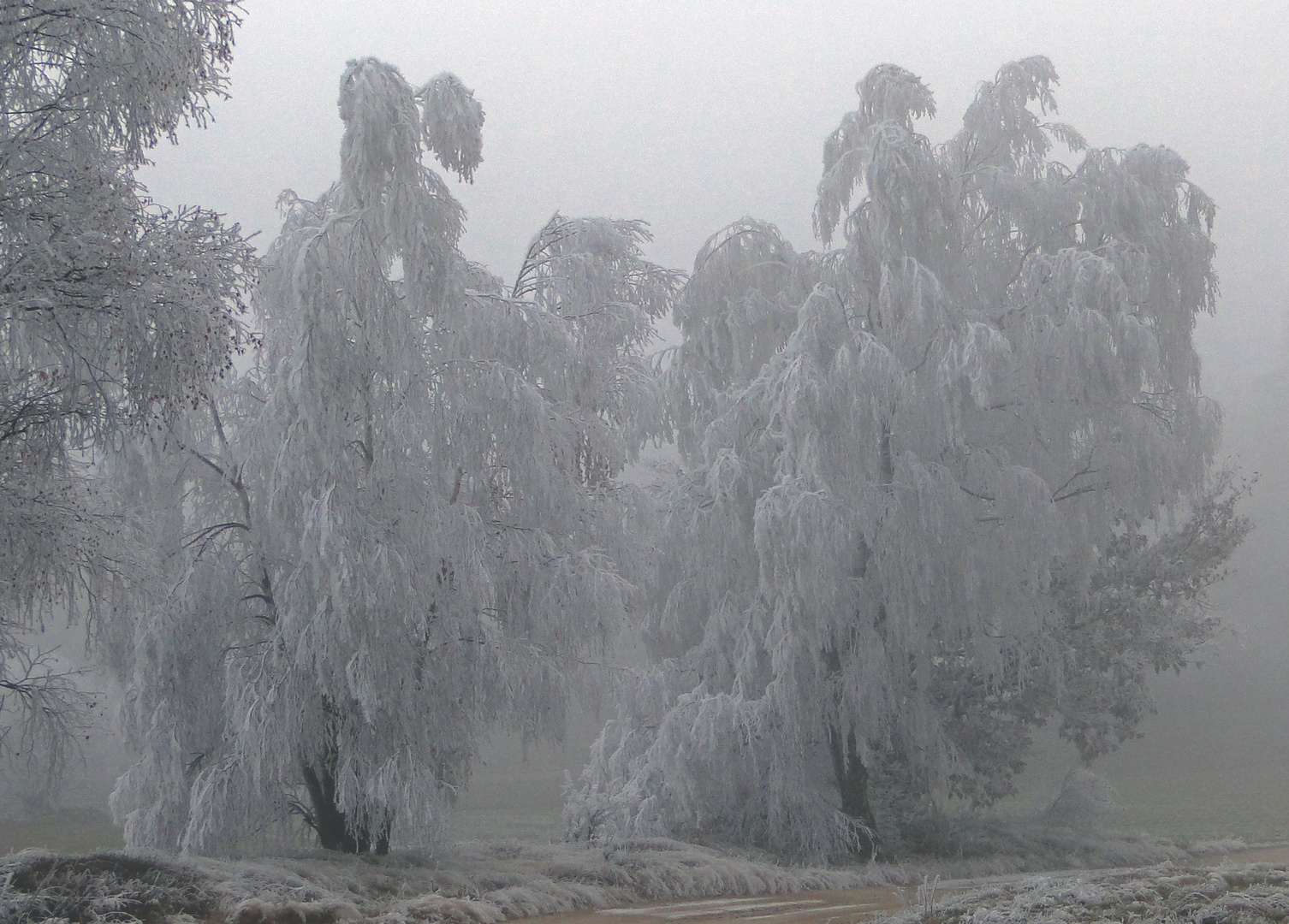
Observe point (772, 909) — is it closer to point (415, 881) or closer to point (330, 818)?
point (415, 881)

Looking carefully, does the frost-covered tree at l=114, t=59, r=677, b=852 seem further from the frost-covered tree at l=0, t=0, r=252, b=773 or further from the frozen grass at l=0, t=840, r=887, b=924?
the frost-covered tree at l=0, t=0, r=252, b=773

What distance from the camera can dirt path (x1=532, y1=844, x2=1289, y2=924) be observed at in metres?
7.48

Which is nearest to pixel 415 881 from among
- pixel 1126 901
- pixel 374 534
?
pixel 374 534

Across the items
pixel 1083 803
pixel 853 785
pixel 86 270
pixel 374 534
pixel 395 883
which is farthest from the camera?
pixel 1083 803

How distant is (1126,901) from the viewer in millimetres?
6305

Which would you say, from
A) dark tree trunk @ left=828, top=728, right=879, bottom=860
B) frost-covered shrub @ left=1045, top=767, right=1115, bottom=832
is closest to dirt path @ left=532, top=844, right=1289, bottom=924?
dark tree trunk @ left=828, top=728, right=879, bottom=860

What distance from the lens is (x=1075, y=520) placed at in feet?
43.4

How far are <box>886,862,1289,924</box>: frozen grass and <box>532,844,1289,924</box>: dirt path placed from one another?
2.36 feet

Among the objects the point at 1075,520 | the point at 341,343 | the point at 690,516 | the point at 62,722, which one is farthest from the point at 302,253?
the point at 1075,520

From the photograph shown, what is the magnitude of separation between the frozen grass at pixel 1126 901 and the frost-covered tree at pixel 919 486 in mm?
4936

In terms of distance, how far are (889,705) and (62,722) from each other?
847cm

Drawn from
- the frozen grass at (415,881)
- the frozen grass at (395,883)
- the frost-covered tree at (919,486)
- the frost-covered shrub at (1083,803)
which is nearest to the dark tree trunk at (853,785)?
the frost-covered tree at (919,486)

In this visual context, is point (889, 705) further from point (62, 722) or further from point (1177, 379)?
point (62, 722)

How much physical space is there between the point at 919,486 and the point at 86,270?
872cm
